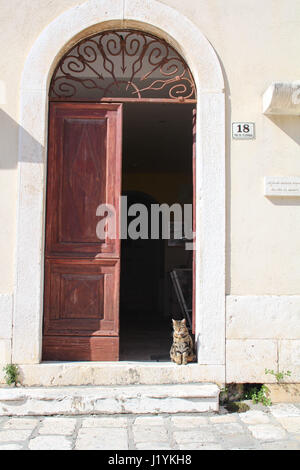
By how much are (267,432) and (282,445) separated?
0.86 feet

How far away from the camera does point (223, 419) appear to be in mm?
3822

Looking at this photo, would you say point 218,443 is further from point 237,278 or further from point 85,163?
point 85,163

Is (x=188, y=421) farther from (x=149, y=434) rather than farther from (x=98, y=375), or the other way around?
(x=98, y=375)

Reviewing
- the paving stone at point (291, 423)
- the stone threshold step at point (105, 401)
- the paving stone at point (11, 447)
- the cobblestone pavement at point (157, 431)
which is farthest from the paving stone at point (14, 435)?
the paving stone at point (291, 423)

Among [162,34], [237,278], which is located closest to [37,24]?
[162,34]

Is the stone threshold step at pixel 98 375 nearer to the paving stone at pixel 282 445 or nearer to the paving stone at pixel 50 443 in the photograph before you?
the paving stone at pixel 50 443

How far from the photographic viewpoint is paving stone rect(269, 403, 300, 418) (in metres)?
3.93

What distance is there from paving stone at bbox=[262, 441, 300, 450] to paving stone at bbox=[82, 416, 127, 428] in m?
1.13

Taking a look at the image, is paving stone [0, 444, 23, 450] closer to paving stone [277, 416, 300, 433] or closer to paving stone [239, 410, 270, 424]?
paving stone [239, 410, 270, 424]

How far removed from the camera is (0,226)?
423cm

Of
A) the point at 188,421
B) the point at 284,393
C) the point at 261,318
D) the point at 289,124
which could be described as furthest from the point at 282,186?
the point at 188,421

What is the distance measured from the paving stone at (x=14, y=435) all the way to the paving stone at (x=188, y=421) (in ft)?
3.89

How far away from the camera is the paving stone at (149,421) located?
3.65 m

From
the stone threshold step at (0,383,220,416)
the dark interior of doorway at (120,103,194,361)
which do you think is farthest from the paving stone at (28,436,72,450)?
the dark interior of doorway at (120,103,194,361)
